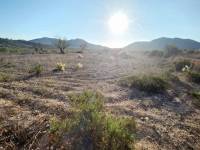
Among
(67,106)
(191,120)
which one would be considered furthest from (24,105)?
(191,120)

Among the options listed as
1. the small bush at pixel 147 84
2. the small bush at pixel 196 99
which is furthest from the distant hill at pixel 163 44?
the small bush at pixel 196 99

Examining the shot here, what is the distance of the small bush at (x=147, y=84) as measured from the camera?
36.7ft

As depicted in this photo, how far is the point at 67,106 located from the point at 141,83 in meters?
4.87

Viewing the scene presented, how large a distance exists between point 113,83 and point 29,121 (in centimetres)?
752

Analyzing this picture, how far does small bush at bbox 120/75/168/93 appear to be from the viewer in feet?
36.7

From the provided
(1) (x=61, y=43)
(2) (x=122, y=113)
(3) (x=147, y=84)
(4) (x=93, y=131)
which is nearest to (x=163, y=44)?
(1) (x=61, y=43)

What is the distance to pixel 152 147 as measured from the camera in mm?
5453

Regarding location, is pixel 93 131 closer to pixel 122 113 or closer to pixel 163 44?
pixel 122 113

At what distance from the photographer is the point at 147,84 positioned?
36.9 feet

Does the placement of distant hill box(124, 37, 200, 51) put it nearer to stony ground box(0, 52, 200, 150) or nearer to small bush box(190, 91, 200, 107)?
small bush box(190, 91, 200, 107)

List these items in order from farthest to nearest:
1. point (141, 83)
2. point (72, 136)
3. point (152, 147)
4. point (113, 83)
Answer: point (113, 83), point (141, 83), point (152, 147), point (72, 136)

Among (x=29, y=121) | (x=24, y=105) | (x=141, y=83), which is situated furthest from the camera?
(x=141, y=83)

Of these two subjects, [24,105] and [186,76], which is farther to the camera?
[186,76]

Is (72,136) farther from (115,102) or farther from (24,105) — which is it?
(115,102)
